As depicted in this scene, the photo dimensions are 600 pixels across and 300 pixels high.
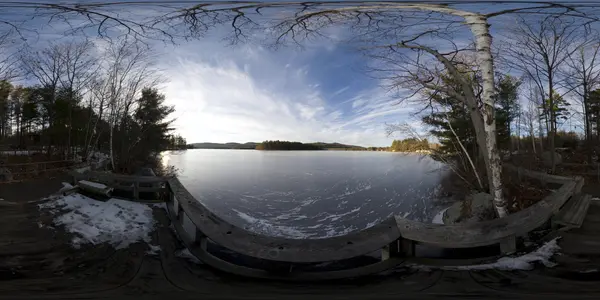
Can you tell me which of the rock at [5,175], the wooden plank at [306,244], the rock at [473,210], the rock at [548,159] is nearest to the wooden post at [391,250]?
the wooden plank at [306,244]

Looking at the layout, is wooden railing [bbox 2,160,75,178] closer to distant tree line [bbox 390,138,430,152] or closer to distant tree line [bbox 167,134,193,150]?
distant tree line [bbox 167,134,193,150]

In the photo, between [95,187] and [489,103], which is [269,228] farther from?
[489,103]

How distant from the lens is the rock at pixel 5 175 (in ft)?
9.50

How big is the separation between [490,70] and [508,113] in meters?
0.64

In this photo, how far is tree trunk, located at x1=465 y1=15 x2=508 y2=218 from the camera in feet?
7.18

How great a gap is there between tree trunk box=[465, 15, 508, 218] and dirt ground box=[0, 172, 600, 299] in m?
0.65

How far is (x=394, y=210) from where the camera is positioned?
2750 mm

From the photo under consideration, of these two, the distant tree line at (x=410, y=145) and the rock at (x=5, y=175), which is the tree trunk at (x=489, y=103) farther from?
the rock at (x=5, y=175)

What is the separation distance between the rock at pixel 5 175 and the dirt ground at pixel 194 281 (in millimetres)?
1702

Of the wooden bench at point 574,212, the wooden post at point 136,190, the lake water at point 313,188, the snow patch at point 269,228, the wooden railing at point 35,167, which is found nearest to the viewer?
the wooden bench at point 574,212

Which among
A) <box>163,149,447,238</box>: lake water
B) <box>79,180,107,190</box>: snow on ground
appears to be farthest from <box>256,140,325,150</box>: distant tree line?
<box>79,180,107,190</box>: snow on ground

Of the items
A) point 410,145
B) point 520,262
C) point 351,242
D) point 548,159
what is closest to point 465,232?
point 520,262

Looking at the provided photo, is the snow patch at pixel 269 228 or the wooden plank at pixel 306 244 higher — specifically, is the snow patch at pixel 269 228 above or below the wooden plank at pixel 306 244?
below

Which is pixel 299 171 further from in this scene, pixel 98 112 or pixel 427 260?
pixel 98 112
